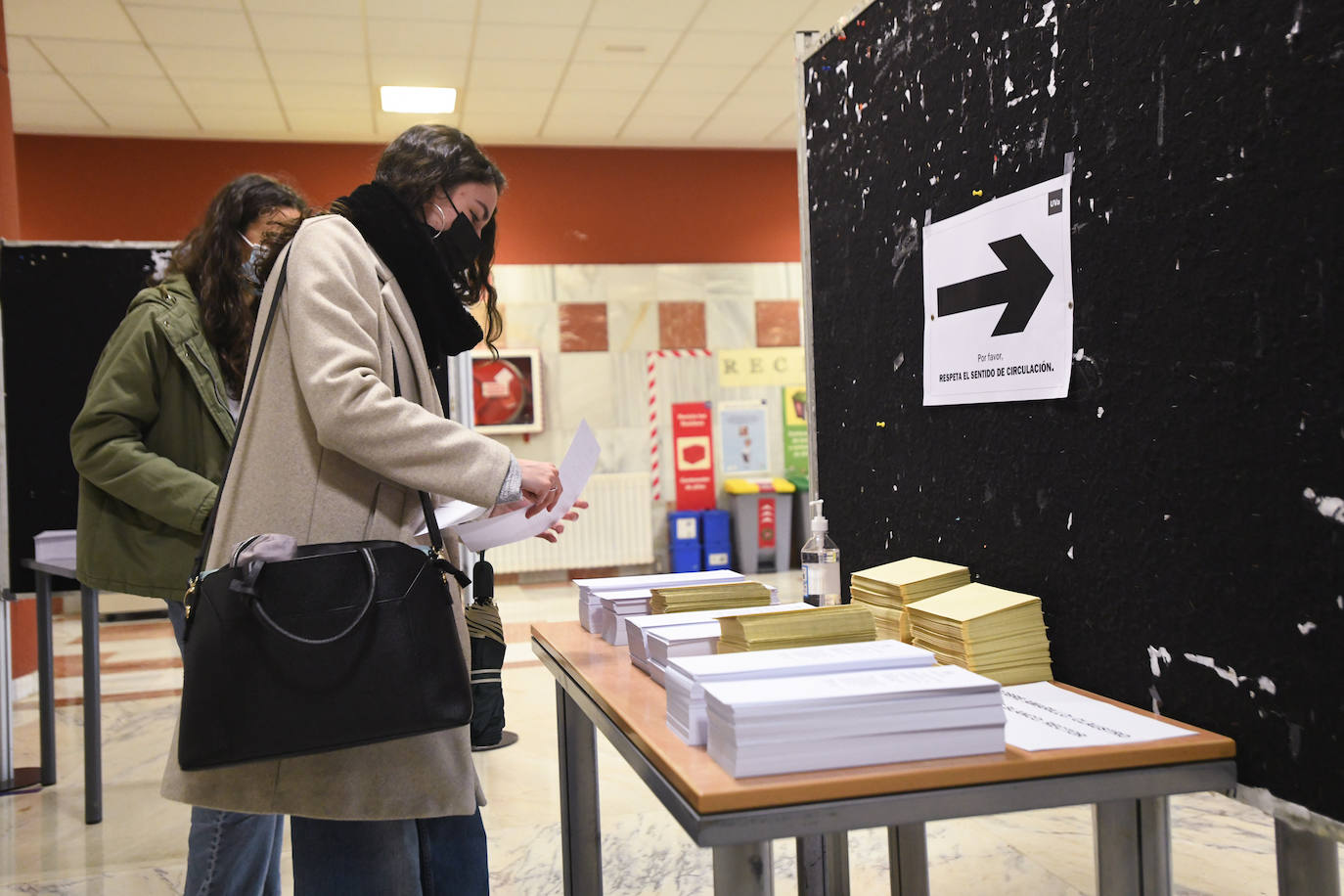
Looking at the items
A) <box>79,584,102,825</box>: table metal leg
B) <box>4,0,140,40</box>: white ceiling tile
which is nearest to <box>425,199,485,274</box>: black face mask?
<box>79,584,102,825</box>: table metal leg

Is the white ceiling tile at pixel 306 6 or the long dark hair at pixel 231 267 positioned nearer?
the long dark hair at pixel 231 267

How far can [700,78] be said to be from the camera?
639cm

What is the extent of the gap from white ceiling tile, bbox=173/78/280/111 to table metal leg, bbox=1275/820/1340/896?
6.39m

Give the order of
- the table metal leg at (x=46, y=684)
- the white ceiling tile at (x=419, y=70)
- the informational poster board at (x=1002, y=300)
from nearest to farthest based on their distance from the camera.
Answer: the informational poster board at (x=1002, y=300) → the table metal leg at (x=46, y=684) → the white ceiling tile at (x=419, y=70)

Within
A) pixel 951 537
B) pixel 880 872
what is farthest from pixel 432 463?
pixel 880 872

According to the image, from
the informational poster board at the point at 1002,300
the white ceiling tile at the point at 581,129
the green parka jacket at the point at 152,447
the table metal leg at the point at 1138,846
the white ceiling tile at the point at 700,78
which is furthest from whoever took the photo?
the white ceiling tile at the point at 581,129

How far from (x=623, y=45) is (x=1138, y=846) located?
5446 millimetres

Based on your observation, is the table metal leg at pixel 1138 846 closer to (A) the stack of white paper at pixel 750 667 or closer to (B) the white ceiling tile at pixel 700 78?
(A) the stack of white paper at pixel 750 667

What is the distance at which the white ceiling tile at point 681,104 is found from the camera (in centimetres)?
667

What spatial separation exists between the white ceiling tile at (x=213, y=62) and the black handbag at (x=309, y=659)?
531 cm

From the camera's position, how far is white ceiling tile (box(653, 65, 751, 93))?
6.24m

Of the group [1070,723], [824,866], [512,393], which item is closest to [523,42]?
[512,393]

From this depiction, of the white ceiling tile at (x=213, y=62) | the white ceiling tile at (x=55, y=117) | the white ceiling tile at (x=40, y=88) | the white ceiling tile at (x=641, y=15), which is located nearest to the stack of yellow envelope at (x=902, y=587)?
the white ceiling tile at (x=641, y=15)

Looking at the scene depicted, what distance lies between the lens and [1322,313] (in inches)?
34.6
